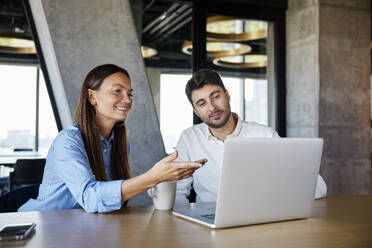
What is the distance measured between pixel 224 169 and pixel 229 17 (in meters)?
3.20

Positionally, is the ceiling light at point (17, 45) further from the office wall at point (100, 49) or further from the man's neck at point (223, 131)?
the man's neck at point (223, 131)

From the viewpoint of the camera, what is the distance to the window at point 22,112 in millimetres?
8758

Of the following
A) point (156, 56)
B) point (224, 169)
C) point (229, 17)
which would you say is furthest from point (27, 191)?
point (156, 56)

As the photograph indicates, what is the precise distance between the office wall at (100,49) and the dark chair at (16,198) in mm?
1162

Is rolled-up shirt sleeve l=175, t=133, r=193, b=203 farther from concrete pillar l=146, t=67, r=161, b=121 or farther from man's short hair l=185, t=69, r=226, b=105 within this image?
concrete pillar l=146, t=67, r=161, b=121

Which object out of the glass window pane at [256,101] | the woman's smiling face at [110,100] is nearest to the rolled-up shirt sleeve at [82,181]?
the woman's smiling face at [110,100]

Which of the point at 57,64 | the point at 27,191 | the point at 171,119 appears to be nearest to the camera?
the point at 27,191

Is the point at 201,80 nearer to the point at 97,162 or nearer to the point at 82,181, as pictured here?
the point at 97,162

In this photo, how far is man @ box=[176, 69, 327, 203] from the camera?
2.33 m

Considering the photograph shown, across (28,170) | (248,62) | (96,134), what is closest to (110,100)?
(96,134)

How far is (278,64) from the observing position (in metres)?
A: 4.29

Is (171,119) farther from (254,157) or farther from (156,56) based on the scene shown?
(254,157)

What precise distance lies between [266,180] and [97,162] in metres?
0.86

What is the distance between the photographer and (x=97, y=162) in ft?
5.85
